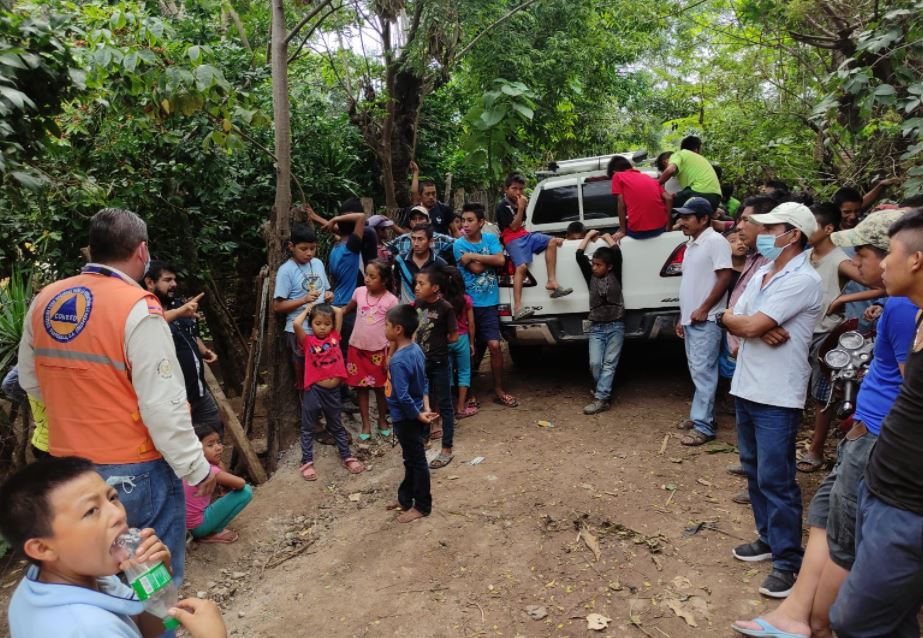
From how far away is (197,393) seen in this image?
15.0 feet

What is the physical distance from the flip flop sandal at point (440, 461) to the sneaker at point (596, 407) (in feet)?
4.90

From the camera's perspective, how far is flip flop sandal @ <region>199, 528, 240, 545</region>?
14.6ft

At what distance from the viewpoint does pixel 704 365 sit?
16.7ft

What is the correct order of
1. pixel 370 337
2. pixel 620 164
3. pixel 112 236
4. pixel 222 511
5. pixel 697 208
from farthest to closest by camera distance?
pixel 620 164 < pixel 370 337 < pixel 697 208 < pixel 222 511 < pixel 112 236

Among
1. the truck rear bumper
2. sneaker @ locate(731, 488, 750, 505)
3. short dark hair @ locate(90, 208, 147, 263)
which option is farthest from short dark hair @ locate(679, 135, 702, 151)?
short dark hair @ locate(90, 208, 147, 263)

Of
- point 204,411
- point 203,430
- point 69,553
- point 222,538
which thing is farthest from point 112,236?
point 222,538

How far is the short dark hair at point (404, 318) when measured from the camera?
4395 millimetres

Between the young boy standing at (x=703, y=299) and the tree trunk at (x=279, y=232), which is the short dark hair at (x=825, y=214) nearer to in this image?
the young boy standing at (x=703, y=299)

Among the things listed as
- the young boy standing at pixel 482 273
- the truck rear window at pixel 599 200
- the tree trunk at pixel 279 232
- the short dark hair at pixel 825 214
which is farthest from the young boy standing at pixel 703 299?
the tree trunk at pixel 279 232

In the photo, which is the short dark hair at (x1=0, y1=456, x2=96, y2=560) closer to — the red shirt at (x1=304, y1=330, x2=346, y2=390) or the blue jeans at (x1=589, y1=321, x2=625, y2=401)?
the red shirt at (x1=304, y1=330, x2=346, y2=390)

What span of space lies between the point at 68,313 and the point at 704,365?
4.45 metres

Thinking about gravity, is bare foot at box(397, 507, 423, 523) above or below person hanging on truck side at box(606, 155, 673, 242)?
below

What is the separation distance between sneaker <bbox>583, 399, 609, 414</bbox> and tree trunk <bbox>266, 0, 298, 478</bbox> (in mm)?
2828

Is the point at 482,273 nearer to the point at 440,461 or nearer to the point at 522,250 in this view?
the point at 522,250
